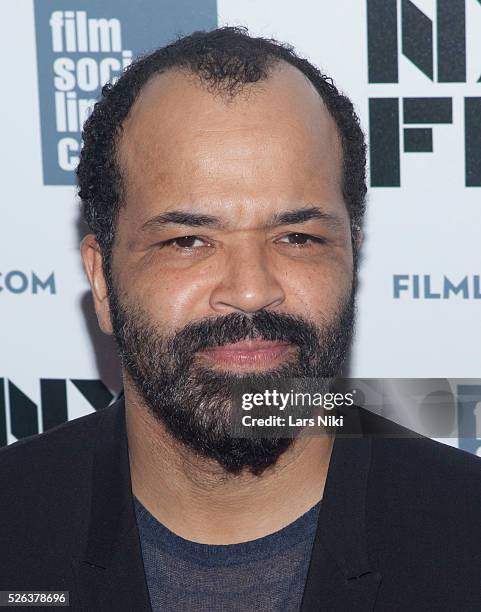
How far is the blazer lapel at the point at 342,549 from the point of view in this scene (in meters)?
2.38

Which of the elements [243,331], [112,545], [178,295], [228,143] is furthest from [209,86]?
[112,545]

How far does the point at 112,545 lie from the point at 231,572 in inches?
12.7

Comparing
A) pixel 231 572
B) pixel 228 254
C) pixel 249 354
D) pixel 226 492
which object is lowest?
pixel 231 572

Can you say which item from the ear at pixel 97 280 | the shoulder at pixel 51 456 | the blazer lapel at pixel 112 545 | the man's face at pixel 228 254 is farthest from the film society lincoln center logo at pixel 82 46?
the blazer lapel at pixel 112 545

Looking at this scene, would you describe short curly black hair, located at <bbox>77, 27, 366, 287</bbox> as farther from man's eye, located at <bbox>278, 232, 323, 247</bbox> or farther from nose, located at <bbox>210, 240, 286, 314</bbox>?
nose, located at <bbox>210, 240, 286, 314</bbox>

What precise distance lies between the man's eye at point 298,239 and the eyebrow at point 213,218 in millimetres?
46

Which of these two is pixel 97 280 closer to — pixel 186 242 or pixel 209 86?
pixel 186 242

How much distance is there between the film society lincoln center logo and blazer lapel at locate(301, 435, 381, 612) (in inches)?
62.6

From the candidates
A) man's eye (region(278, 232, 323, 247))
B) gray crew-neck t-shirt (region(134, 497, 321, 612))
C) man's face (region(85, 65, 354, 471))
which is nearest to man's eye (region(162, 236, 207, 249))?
man's face (region(85, 65, 354, 471))

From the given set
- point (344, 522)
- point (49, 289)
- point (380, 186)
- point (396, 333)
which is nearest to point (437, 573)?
point (344, 522)

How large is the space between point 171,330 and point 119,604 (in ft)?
2.25

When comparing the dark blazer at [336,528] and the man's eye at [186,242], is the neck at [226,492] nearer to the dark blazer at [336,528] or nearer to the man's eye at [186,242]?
the dark blazer at [336,528]

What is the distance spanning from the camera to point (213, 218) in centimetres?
245

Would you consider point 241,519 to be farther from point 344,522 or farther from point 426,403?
point 426,403
